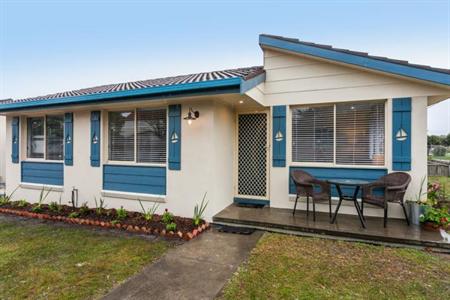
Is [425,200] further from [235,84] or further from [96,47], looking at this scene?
[96,47]

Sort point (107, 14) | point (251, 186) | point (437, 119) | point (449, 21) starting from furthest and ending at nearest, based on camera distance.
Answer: point (437, 119) → point (107, 14) → point (449, 21) → point (251, 186)

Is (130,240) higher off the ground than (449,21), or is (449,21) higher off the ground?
(449,21)

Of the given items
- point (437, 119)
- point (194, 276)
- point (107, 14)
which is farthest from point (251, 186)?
point (437, 119)

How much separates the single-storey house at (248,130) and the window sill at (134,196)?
0.03 m

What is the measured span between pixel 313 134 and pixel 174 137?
3.17 meters

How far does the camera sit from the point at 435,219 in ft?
12.4

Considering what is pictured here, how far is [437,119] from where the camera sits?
140ft

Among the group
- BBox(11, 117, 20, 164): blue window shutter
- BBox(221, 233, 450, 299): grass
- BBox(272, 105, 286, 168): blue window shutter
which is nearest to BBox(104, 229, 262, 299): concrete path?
BBox(221, 233, 450, 299): grass

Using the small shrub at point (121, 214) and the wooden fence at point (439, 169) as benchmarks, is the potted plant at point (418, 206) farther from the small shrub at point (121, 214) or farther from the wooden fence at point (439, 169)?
the wooden fence at point (439, 169)

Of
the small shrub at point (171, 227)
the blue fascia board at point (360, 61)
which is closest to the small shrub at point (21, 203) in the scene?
the small shrub at point (171, 227)

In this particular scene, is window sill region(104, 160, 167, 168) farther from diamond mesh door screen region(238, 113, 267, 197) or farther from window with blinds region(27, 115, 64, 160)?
diamond mesh door screen region(238, 113, 267, 197)

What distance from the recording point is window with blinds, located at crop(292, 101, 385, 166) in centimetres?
465

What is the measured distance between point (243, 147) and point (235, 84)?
7.41 ft

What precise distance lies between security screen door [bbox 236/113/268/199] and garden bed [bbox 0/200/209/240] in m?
1.72
